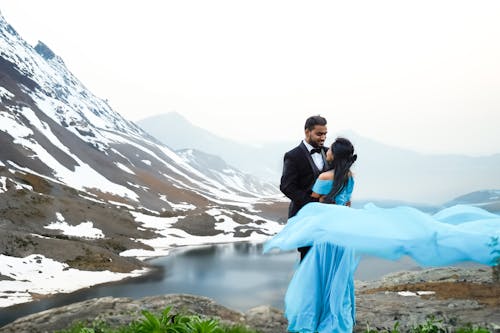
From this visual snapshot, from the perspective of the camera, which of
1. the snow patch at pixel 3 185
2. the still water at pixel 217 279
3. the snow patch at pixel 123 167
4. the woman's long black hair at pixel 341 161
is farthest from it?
the snow patch at pixel 123 167

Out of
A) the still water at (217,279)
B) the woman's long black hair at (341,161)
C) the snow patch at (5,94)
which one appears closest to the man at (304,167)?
the woman's long black hair at (341,161)

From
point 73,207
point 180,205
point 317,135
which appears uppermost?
point 180,205

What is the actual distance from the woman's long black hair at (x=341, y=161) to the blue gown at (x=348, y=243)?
14 cm

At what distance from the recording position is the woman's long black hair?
6.32m

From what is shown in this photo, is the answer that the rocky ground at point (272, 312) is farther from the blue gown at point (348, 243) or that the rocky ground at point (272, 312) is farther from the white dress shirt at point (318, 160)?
the white dress shirt at point (318, 160)

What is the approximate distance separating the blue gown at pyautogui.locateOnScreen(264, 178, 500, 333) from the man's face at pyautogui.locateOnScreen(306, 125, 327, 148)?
0.67 m

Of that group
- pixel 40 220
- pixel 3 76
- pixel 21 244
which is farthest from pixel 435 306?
pixel 3 76

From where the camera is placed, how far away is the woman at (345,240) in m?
5.70

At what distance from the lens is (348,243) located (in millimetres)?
5832

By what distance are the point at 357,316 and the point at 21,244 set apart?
42248 mm

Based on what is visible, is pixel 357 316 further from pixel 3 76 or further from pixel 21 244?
pixel 3 76

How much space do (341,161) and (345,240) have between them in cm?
118

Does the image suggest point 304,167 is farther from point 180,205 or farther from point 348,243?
point 180,205

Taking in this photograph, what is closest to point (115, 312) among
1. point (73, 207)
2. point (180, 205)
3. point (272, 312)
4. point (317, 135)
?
point (272, 312)
